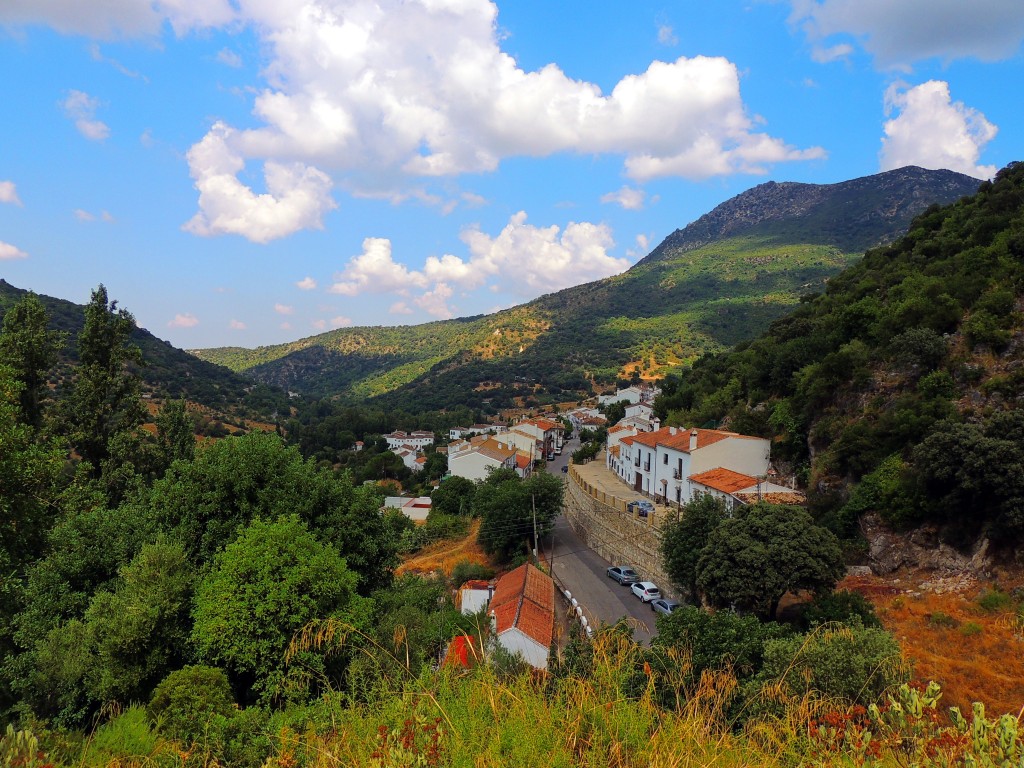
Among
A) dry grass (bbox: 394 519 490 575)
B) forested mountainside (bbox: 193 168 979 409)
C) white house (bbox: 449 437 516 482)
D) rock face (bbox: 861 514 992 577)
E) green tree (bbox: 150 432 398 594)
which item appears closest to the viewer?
green tree (bbox: 150 432 398 594)

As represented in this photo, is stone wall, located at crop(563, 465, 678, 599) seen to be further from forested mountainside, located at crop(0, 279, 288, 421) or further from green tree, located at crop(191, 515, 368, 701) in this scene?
forested mountainside, located at crop(0, 279, 288, 421)

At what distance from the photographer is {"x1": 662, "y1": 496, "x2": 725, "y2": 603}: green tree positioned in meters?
18.1

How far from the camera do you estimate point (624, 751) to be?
3.29m

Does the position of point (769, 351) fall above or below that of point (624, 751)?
above

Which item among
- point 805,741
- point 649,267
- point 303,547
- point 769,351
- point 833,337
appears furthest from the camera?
point 649,267

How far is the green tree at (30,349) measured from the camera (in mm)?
13977

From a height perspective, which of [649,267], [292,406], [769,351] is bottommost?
[292,406]

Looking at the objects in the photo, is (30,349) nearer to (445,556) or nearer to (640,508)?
(445,556)

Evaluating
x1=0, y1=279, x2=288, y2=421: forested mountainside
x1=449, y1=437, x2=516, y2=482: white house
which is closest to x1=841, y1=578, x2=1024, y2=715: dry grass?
x1=449, y1=437, x2=516, y2=482: white house

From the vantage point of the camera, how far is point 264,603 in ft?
30.7

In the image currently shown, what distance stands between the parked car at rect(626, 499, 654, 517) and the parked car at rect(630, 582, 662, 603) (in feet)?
12.7

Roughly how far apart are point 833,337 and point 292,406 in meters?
95.4

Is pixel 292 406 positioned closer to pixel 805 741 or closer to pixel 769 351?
pixel 769 351

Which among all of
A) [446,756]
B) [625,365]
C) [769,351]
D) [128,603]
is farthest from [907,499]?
[625,365]
